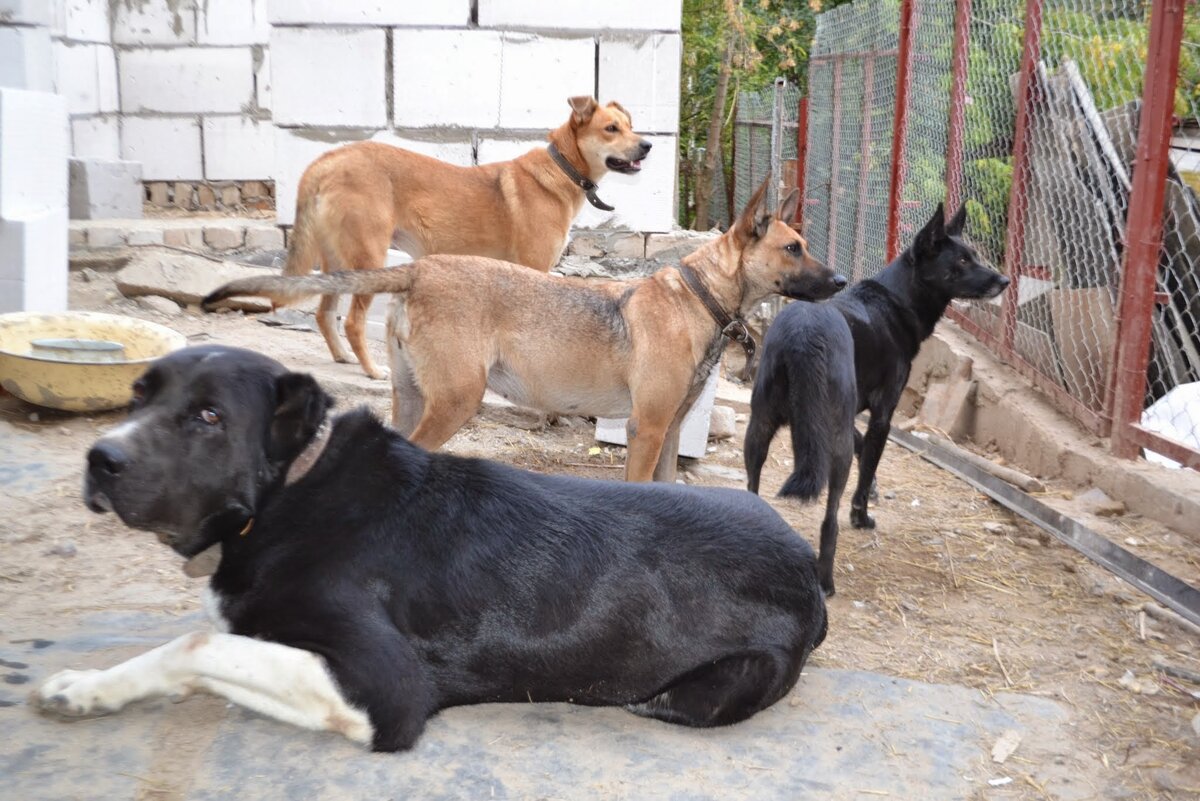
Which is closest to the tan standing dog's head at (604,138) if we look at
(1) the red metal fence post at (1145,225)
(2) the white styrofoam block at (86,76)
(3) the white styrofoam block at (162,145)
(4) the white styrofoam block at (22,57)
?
(1) the red metal fence post at (1145,225)

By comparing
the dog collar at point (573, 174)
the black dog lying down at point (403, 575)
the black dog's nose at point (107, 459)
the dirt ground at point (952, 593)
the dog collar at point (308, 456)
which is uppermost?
the dog collar at point (573, 174)

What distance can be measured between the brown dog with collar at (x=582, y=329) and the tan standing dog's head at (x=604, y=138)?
1.92 m

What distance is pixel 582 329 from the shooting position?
4855 mm

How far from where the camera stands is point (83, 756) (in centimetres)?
234

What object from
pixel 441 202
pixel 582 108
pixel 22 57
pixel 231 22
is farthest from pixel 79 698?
pixel 231 22

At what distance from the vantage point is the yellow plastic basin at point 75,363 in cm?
485

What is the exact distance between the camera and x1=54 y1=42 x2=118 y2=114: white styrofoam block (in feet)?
36.1

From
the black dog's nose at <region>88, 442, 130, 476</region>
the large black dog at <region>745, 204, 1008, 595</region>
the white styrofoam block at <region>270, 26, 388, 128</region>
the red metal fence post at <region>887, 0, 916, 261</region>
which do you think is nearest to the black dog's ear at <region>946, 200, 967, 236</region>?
the large black dog at <region>745, 204, 1008, 595</region>

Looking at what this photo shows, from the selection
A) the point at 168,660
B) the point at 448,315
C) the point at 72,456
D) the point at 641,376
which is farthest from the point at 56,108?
the point at 168,660

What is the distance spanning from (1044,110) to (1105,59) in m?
0.60

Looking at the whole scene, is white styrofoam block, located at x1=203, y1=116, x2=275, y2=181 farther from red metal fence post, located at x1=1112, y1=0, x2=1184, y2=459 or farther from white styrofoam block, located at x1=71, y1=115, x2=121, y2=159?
red metal fence post, located at x1=1112, y1=0, x2=1184, y2=459

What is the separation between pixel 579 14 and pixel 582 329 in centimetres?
419

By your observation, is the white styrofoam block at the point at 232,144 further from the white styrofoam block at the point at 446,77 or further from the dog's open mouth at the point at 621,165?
the dog's open mouth at the point at 621,165

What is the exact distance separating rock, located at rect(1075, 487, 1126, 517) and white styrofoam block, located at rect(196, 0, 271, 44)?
10.0 m
